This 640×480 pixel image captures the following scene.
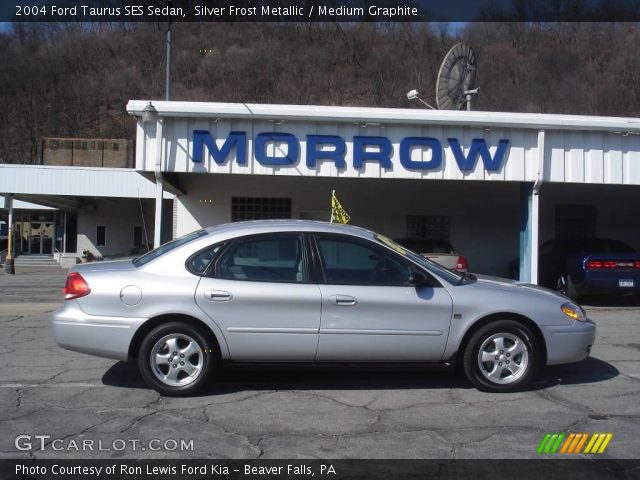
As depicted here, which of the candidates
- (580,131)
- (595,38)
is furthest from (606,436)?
(595,38)

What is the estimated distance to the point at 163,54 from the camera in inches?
2564

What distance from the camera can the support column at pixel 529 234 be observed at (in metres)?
12.3

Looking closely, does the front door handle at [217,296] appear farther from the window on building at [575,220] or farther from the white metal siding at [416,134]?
the window on building at [575,220]

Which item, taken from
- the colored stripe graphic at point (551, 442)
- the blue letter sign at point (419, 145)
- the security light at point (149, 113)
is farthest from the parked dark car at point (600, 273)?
the security light at point (149, 113)

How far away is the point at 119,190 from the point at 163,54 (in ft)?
136

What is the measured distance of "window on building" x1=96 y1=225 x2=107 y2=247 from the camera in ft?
107

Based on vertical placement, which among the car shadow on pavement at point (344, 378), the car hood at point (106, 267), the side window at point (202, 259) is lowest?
the car shadow on pavement at point (344, 378)

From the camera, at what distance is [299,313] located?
5.39m

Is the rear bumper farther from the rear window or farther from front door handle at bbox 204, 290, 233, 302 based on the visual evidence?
front door handle at bbox 204, 290, 233, 302

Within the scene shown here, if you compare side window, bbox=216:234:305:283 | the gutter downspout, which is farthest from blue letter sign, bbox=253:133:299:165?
side window, bbox=216:234:305:283

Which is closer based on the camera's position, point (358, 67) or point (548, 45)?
point (548, 45)

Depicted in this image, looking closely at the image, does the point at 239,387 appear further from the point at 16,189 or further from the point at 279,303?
the point at 16,189

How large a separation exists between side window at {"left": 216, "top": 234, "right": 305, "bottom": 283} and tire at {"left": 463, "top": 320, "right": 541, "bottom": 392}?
69.5 inches

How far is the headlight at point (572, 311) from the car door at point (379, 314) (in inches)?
46.5
